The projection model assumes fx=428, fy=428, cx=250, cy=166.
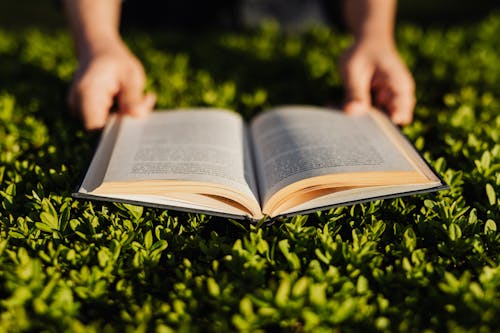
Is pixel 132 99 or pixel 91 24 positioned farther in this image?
pixel 91 24

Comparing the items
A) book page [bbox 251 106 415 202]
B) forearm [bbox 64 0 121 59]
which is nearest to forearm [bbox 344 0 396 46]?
book page [bbox 251 106 415 202]

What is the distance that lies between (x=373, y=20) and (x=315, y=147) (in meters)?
1.39

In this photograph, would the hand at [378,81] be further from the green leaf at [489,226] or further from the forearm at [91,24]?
the forearm at [91,24]

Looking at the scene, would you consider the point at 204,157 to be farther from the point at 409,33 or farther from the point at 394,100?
the point at 409,33

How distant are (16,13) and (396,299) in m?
9.50

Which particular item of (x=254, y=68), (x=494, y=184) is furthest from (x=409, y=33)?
(x=494, y=184)

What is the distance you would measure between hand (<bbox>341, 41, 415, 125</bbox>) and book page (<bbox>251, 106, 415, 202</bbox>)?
0.57 feet

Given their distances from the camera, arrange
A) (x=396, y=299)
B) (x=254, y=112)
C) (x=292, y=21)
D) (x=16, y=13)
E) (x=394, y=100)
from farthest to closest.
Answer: (x=16, y=13) → (x=292, y=21) → (x=254, y=112) → (x=394, y=100) → (x=396, y=299)

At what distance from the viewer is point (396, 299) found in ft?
4.76

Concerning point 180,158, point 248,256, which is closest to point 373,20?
point 180,158

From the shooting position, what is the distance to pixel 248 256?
152 cm

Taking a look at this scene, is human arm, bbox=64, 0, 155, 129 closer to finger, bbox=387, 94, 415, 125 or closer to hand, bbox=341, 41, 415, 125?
hand, bbox=341, 41, 415, 125

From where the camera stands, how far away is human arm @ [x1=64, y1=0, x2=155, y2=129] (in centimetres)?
238

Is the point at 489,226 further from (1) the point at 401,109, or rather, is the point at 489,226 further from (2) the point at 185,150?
A: (2) the point at 185,150
